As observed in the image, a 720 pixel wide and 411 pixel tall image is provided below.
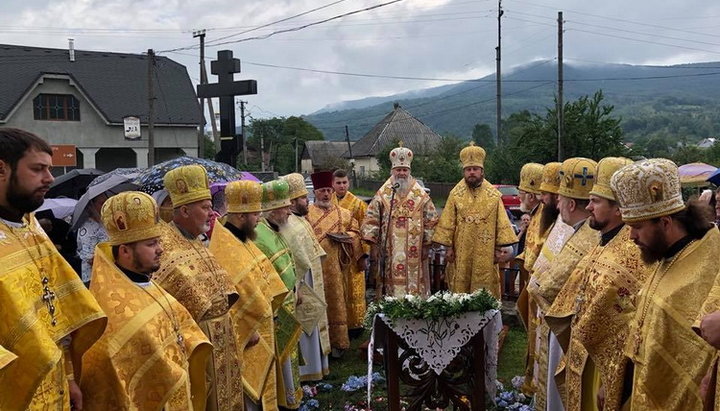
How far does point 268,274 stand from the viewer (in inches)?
205

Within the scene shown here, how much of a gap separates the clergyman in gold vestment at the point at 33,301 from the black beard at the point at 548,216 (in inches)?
145

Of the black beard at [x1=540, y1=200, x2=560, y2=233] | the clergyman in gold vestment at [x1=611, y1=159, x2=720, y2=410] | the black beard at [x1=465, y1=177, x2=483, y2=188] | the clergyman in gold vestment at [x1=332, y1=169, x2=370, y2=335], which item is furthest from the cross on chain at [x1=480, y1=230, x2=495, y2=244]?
the clergyman in gold vestment at [x1=611, y1=159, x2=720, y2=410]

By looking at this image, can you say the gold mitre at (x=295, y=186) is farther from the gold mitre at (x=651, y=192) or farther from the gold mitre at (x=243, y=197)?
the gold mitre at (x=651, y=192)

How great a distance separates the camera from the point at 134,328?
345 centimetres

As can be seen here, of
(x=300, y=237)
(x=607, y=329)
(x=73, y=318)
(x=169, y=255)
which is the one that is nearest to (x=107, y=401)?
(x=73, y=318)

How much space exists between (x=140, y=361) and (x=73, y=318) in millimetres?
553

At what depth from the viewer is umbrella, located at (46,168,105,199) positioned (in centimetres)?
902

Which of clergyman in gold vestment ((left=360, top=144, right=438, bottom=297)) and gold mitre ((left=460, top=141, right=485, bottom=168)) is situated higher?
gold mitre ((left=460, top=141, right=485, bottom=168))

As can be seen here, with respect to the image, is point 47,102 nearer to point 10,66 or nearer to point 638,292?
point 10,66

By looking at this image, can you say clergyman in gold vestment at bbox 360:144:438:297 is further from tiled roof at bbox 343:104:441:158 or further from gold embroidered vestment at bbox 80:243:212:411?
tiled roof at bbox 343:104:441:158

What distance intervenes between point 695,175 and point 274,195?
7.92 meters

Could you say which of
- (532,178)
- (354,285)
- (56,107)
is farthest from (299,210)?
(56,107)

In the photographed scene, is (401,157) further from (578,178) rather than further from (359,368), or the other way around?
(578,178)

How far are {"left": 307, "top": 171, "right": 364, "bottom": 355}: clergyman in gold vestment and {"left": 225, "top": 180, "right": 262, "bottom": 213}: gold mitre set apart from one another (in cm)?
267
